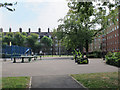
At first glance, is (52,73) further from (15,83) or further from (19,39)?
(19,39)

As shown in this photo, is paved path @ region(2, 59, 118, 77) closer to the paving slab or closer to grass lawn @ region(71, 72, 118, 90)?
the paving slab

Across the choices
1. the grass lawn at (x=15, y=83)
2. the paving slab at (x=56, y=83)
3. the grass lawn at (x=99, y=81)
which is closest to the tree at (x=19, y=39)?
the grass lawn at (x=15, y=83)

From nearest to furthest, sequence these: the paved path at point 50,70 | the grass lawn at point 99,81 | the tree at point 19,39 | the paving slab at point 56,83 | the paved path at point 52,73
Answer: the paving slab at point 56,83, the grass lawn at point 99,81, the paved path at point 52,73, the paved path at point 50,70, the tree at point 19,39

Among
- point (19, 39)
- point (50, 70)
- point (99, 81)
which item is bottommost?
point (50, 70)

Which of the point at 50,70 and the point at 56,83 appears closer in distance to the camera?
the point at 56,83

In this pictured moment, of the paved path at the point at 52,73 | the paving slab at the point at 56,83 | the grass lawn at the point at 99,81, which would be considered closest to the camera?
the paving slab at the point at 56,83

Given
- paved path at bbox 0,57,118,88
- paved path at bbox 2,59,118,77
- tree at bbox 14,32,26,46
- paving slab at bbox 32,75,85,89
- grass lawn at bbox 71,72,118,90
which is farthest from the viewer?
tree at bbox 14,32,26,46

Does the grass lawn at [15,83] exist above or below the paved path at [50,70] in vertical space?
above

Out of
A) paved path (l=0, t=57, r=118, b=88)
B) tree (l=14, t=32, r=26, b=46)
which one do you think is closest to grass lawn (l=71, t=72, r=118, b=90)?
paved path (l=0, t=57, r=118, b=88)

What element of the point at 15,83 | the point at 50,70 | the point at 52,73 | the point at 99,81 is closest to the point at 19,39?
the point at 50,70

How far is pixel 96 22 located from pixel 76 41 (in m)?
7.30

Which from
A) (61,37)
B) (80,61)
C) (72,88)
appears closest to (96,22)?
(61,37)

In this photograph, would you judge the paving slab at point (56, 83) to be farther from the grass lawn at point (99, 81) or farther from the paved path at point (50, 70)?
the paved path at point (50, 70)

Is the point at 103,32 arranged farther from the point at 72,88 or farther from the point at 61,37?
the point at 72,88
